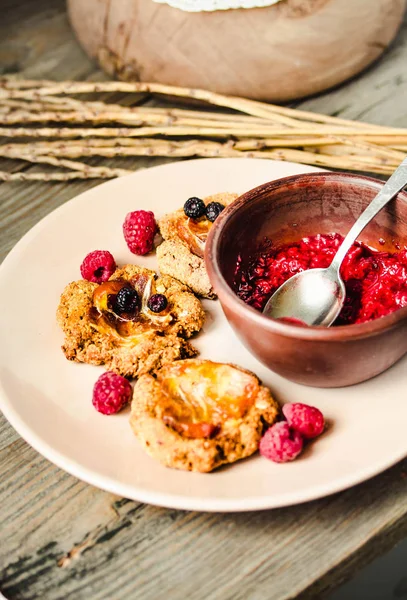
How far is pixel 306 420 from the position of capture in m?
1.22

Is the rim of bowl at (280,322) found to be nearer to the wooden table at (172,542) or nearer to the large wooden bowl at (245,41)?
the wooden table at (172,542)

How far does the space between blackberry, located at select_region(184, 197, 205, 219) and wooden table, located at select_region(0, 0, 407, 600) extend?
2.10 feet

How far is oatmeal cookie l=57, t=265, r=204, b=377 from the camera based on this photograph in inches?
54.2

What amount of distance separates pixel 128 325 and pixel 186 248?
0.81 feet

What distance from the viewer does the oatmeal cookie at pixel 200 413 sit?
1.19 meters

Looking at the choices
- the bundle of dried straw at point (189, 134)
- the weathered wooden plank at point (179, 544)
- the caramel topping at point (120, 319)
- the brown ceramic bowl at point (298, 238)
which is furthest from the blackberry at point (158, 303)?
the bundle of dried straw at point (189, 134)

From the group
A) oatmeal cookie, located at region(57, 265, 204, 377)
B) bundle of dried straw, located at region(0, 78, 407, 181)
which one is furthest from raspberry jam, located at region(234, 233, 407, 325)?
bundle of dried straw, located at region(0, 78, 407, 181)

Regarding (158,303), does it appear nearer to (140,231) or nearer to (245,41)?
(140,231)

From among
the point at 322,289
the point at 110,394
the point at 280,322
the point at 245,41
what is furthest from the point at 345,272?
the point at 245,41

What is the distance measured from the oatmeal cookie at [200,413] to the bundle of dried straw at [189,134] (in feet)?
2.72

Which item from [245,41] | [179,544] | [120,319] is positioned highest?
[245,41]

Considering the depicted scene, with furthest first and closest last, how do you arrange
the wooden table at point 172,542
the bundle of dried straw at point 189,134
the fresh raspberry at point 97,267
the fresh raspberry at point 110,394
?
the bundle of dried straw at point 189,134 → the fresh raspberry at point 97,267 → the fresh raspberry at point 110,394 → the wooden table at point 172,542

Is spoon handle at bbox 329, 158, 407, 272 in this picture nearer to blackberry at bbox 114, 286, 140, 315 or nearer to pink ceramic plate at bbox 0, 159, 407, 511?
pink ceramic plate at bbox 0, 159, 407, 511

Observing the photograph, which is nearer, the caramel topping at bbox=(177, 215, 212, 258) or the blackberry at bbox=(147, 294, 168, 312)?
the blackberry at bbox=(147, 294, 168, 312)
